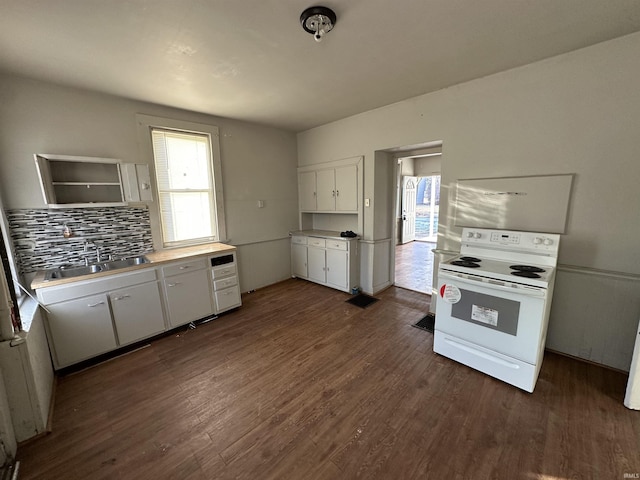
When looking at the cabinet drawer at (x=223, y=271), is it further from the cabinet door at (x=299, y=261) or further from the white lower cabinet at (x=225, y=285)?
the cabinet door at (x=299, y=261)

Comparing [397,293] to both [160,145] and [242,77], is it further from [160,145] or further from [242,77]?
[160,145]

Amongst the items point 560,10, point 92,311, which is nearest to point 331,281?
point 92,311

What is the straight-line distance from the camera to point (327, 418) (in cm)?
172

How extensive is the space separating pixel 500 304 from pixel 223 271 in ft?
9.55

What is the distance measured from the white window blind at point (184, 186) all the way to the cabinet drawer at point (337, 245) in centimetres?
171

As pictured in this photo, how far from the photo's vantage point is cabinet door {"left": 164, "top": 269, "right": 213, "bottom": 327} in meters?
2.79

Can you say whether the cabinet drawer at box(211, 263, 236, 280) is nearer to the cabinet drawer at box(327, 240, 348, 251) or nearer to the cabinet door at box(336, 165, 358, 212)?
the cabinet drawer at box(327, 240, 348, 251)

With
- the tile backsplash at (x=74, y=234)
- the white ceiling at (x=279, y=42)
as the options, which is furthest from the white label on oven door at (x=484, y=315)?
the tile backsplash at (x=74, y=234)

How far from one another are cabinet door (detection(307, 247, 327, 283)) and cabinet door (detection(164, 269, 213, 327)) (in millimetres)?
1715

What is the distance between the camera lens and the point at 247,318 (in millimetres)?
3182

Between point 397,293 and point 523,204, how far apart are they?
1.99 metres

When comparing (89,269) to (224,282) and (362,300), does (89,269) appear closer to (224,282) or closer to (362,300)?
Result: (224,282)

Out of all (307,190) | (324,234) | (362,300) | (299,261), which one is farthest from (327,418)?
(307,190)

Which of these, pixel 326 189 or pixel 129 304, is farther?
pixel 326 189
